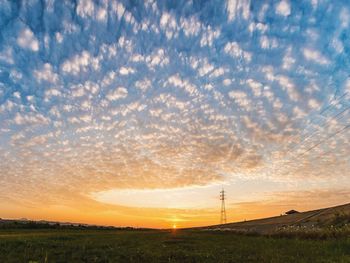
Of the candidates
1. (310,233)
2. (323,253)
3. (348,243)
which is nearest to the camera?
(323,253)

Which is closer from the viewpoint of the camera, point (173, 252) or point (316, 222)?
point (173, 252)

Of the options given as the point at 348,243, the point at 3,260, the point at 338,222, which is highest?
the point at 338,222

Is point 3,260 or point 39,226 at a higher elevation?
point 39,226

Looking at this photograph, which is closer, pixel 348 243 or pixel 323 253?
pixel 323 253

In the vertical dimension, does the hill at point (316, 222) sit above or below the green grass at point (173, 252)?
above

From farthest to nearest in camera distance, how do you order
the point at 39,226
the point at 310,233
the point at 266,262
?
the point at 39,226 → the point at 310,233 → the point at 266,262

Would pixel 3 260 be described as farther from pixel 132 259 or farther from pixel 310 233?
pixel 310 233

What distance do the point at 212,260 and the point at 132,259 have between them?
12.1 ft

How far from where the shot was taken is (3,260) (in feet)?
45.2

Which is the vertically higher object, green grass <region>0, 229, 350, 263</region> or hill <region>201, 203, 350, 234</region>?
hill <region>201, 203, 350, 234</region>

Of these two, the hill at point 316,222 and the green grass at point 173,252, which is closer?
the green grass at point 173,252

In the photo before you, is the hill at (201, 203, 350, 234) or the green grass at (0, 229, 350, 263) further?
the hill at (201, 203, 350, 234)

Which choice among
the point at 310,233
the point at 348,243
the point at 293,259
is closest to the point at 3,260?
the point at 293,259

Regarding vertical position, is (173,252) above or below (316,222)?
below
